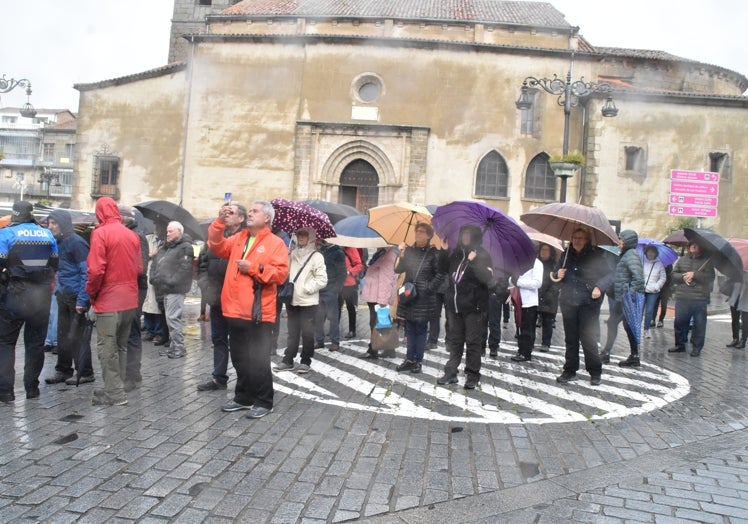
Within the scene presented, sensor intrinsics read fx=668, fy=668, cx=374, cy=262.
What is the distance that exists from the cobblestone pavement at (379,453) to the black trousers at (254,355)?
10.1 inches

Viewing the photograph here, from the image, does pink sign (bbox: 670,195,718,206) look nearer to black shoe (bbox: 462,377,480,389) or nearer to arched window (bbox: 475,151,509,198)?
arched window (bbox: 475,151,509,198)

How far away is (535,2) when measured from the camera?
37.2m

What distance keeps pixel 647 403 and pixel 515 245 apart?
7.22 feet

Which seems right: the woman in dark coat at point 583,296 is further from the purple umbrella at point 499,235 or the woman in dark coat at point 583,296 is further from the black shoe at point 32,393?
the black shoe at point 32,393

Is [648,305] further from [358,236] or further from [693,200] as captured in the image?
[693,200]

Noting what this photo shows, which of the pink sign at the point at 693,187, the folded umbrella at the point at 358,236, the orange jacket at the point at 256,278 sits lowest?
the orange jacket at the point at 256,278

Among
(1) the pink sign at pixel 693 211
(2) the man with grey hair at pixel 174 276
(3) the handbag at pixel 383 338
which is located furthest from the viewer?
(1) the pink sign at pixel 693 211

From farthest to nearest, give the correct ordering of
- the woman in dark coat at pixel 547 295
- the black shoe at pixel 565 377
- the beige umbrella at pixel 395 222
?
1. the woman in dark coat at pixel 547 295
2. the beige umbrella at pixel 395 222
3. the black shoe at pixel 565 377

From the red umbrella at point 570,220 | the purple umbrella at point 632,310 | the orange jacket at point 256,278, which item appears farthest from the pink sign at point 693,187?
the orange jacket at point 256,278

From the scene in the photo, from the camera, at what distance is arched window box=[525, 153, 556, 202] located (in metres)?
30.3

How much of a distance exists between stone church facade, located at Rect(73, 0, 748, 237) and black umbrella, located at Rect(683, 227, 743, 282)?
19.4 m

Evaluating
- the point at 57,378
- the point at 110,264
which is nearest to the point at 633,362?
Result: the point at 110,264

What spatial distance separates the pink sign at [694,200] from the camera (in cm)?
2477

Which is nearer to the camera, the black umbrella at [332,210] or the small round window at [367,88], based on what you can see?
the black umbrella at [332,210]
